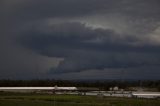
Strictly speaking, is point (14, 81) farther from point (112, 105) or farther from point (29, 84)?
point (112, 105)

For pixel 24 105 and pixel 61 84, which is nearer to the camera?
pixel 24 105

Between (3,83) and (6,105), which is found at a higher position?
(3,83)

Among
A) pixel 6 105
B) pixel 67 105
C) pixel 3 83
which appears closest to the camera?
pixel 6 105

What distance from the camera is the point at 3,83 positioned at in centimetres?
13950

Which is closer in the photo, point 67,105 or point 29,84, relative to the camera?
point 67,105

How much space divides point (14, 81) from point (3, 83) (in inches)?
345

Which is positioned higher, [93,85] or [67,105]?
[93,85]

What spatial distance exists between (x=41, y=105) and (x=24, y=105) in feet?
8.46

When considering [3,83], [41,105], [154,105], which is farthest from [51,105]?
[3,83]

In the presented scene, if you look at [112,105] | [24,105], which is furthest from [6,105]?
[112,105]

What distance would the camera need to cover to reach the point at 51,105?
5906 centimetres

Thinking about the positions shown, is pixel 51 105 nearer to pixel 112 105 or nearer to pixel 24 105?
pixel 24 105

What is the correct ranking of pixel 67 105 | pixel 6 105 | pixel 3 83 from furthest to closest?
pixel 3 83 < pixel 67 105 < pixel 6 105

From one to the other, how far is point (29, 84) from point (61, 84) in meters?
11.9
